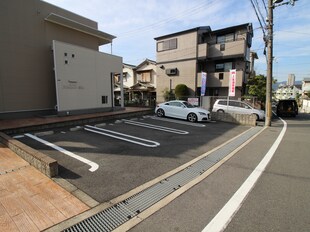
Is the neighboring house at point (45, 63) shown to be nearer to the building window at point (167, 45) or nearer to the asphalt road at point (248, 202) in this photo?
the asphalt road at point (248, 202)

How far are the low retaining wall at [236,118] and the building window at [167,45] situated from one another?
39.2 ft

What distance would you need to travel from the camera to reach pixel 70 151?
540 centimetres

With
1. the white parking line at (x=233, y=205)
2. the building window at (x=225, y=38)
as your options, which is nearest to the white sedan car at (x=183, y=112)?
the white parking line at (x=233, y=205)

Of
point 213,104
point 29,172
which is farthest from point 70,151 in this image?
point 213,104

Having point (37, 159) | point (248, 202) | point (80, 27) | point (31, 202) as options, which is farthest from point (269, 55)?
point (31, 202)

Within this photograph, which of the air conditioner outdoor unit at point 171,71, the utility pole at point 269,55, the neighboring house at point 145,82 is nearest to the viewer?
the utility pole at point 269,55

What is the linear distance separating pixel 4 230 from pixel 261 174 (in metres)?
4.79

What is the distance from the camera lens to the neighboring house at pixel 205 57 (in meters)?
18.4

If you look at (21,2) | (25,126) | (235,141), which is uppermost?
(21,2)

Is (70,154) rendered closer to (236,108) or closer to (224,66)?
(236,108)

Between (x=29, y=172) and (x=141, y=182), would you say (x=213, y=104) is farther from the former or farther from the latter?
(x=29, y=172)

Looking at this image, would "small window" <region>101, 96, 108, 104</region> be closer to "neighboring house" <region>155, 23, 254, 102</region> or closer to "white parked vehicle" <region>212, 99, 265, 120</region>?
"white parked vehicle" <region>212, 99, 265, 120</region>

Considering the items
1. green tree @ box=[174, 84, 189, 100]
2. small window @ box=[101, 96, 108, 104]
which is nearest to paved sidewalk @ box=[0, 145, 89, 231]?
small window @ box=[101, 96, 108, 104]

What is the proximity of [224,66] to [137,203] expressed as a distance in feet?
65.7
